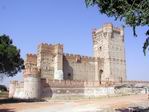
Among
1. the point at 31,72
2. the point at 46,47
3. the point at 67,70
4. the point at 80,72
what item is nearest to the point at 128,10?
the point at 31,72

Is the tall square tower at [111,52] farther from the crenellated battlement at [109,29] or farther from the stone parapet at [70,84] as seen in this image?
the stone parapet at [70,84]

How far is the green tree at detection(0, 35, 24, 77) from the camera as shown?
117 ft

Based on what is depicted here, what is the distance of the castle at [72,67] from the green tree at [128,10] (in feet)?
79.6

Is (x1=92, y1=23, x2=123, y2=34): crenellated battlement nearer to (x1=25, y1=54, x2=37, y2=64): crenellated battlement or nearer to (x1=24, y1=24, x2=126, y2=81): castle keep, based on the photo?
(x1=24, y1=24, x2=126, y2=81): castle keep

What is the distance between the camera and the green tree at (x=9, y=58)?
3556cm

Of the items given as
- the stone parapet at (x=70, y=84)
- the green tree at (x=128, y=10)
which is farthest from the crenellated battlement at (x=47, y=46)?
the green tree at (x=128, y=10)

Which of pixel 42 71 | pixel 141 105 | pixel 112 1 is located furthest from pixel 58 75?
pixel 112 1

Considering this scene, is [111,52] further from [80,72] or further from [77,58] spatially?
[80,72]

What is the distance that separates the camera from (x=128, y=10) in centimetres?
1711

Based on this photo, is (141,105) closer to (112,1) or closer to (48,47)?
(112,1)

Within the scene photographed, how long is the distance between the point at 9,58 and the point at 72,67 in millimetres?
18760

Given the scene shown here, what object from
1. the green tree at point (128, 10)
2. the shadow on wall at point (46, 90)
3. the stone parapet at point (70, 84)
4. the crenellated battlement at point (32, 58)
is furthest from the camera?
the crenellated battlement at point (32, 58)

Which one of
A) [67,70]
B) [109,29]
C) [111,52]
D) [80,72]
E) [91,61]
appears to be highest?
[109,29]

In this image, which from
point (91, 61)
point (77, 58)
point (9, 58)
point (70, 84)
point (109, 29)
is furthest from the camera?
point (109, 29)
